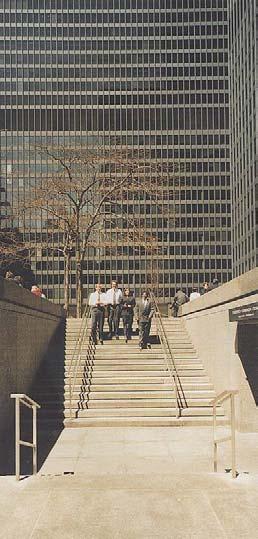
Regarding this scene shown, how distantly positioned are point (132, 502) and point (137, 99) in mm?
104069

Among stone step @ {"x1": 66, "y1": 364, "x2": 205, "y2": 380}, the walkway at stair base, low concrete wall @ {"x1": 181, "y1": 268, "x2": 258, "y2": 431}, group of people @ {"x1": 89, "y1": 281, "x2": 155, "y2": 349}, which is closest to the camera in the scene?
low concrete wall @ {"x1": 181, "y1": 268, "x2": 258, "y2": 431}

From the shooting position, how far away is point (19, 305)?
1438 cm

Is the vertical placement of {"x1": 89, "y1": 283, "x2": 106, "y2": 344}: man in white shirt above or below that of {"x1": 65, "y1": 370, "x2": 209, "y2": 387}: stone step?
above

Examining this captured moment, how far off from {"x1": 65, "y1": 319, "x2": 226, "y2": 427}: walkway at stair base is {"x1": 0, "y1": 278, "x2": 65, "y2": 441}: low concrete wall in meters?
0.89

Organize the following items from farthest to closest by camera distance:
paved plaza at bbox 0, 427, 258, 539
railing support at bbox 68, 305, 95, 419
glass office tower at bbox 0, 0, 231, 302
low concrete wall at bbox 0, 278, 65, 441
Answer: glass office tower at bbox 0, 0, 231, 302, railing support at bbox 68, 305, 95, 419, low concrete wall at bbox 0, 278, 65, 441, paved plaza at bbox 0, 427, 258, 539

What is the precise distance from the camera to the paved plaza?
6.51 metres

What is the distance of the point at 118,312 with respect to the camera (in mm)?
22297

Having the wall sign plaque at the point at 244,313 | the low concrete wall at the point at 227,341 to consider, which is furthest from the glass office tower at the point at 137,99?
the wall sign plaque at the point at 244,313

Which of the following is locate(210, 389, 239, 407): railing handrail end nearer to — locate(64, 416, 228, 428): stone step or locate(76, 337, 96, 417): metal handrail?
locate(64, 416, 228, 428): stone step

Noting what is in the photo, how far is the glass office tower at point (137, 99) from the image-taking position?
10619cm

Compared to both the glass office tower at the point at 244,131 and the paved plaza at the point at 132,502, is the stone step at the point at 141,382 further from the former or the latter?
the glass office tower at the point at 244,131

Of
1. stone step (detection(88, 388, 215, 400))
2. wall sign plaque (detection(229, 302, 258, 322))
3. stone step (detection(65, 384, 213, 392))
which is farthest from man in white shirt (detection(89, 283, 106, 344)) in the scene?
wall sign plaque (detection(229, 302, 258, 322))

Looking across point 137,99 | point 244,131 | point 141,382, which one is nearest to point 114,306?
point 141,382

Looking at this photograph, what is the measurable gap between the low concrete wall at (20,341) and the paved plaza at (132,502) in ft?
5.15
